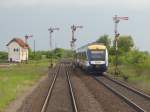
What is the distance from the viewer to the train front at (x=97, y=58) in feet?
159

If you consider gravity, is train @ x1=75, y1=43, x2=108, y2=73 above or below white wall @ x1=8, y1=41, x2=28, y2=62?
below

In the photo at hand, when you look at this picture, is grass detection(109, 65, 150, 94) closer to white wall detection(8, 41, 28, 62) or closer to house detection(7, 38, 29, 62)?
white wall detection(8, 41, 28, 62)

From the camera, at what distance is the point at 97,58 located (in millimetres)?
48875

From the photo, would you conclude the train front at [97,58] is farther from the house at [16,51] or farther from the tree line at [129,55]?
the house at [16,51]

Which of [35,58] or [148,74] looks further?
[35,58]

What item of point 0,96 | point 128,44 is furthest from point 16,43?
point 0,96

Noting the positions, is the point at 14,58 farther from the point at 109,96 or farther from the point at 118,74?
the point at 109,96

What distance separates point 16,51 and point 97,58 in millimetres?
82975

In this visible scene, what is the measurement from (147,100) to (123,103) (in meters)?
1.84

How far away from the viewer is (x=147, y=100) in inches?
945

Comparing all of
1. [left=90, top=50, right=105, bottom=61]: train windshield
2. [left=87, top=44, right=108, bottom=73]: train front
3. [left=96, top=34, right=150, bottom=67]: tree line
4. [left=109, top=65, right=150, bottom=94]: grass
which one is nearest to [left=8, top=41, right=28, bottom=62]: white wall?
[left=96, top=34, right=150, bottom=67]: tree line

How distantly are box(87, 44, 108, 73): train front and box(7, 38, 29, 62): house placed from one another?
77478 mm

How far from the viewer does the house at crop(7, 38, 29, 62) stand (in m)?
128

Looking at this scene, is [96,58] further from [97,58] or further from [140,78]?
[140,78]
